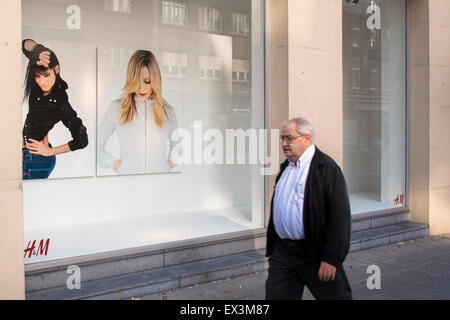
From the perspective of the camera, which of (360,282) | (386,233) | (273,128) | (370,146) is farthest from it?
(370,146)

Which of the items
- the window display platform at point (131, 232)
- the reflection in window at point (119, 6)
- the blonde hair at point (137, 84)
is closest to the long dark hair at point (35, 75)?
the blonde hair at point (137, 84)

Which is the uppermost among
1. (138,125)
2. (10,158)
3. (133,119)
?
(133,119)

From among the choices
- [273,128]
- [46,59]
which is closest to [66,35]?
[46,59]

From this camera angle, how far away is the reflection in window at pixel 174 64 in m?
8.51

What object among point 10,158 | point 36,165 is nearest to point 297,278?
point 10,158

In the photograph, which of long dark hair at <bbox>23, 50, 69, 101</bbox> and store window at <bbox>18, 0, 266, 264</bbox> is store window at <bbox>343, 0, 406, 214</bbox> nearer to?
store window at <bbox>18, 0, 266, 264</bbox>

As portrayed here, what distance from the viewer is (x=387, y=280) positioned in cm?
607

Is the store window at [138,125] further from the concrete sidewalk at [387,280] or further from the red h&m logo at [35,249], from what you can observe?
the concrete sidewalk at [387,280]

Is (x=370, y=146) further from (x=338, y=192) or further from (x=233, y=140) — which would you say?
(x=338, y=192)

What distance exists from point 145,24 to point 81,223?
141 inches

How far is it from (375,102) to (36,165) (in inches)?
273

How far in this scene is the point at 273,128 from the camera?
22.3 feet

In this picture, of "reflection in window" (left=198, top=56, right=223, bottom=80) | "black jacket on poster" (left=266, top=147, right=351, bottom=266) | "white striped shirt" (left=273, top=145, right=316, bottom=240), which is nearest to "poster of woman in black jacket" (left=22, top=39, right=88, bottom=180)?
"reflection in window" (left=198, top=56, right=223, bottom=80)

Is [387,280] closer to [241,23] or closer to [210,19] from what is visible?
[241,23]
